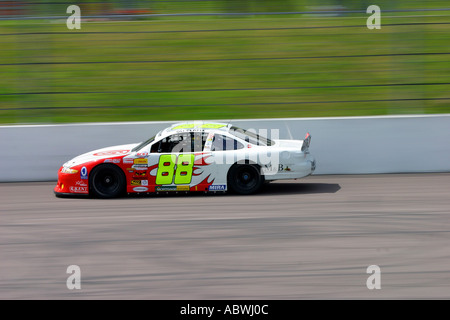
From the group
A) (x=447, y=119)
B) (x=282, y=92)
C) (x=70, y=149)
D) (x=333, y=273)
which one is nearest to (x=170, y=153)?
(x=70, y=149)

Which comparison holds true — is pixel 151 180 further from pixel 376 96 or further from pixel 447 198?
pixel 376 96

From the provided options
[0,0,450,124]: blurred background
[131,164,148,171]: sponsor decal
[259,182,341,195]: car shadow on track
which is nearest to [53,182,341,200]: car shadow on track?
[259,182,341,195]: car shadow on track

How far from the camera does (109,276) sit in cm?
590

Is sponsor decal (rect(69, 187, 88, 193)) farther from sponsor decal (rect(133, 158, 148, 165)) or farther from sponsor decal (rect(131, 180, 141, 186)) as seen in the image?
sponsor decal (rect(133, 158, 148, 165))

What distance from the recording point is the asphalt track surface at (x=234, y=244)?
18.1ft

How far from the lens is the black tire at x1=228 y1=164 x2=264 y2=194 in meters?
9.74

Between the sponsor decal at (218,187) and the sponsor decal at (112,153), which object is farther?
the sponsor decal at (112,153)

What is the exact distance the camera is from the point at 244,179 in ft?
32.2

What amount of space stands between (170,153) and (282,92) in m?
3.57

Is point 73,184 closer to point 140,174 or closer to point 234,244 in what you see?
point 140,174

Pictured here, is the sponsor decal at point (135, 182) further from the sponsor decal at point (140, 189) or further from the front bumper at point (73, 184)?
the front bumper at point (73, 184)

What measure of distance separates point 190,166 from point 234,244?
2.93 m

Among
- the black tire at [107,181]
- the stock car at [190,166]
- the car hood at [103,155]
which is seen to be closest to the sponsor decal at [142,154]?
the stock car at [190,166]

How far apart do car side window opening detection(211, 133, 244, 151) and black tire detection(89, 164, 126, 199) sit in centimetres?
151
